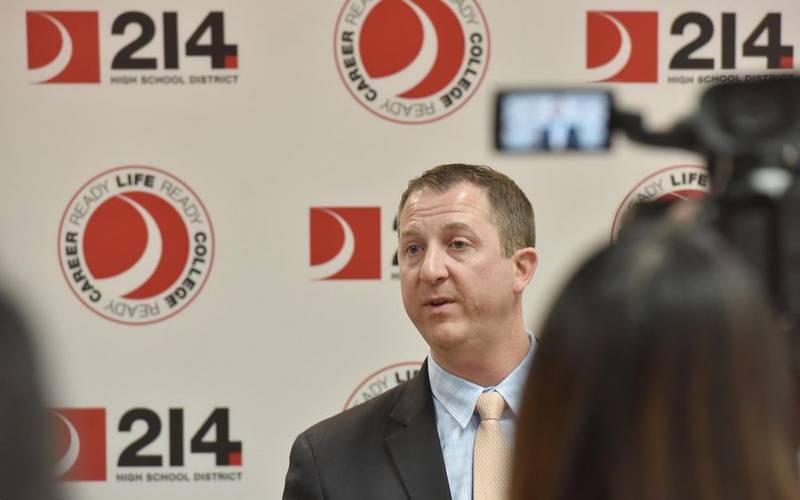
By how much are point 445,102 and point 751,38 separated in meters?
0.92

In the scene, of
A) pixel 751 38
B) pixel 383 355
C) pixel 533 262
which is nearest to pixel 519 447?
pixel 533 262

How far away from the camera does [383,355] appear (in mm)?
3471

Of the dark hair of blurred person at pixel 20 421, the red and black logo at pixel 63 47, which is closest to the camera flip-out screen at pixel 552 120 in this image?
the dark hair of blurred person at pixel 20 421

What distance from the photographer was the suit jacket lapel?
2.62 m

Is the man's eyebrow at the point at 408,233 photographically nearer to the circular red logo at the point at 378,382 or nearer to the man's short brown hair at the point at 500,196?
the man's short brown hair at the point at 500,196

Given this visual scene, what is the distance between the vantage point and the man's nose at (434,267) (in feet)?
9.18

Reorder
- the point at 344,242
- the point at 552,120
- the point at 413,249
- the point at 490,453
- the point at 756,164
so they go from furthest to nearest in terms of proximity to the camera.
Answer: the point at 344,242 < the point at 413,249 < the point at 490,453 < the point at 552,120 < the point at 756,164

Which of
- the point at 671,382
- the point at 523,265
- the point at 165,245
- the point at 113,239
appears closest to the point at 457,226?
the point at 523,265

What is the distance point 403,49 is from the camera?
11.4ft

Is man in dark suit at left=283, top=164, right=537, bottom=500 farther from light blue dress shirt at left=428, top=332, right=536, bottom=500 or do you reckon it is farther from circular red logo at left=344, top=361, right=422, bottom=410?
circular red logo at left=344, top=361, right=422, bottom=410

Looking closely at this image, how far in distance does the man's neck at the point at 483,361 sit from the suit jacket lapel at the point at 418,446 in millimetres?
73

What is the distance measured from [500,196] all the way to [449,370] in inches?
18.0

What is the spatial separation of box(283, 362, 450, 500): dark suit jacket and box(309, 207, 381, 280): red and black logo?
72 centimetres

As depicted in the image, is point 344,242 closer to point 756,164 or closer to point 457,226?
point 457,226
